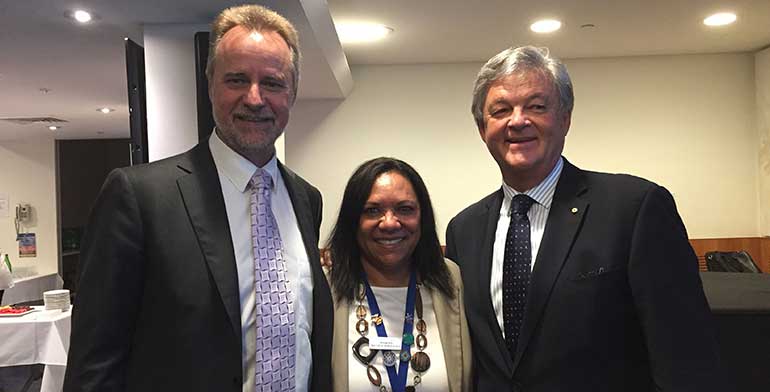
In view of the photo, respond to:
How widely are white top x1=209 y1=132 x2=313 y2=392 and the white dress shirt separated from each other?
0.51m

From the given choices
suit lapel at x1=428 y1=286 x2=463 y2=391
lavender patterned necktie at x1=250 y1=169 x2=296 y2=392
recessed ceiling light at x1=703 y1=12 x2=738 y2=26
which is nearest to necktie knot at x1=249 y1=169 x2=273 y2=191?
lavender patterned necktie at x1=250 y1=169 x2=296 y2=392

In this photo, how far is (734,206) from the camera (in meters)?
5.74

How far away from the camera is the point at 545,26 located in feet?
14.7

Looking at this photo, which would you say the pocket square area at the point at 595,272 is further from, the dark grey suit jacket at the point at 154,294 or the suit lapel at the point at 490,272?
the dark grey suit jacket at the point at 154,294

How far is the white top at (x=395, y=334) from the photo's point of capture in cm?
171

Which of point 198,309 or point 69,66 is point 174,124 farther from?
point 198,309

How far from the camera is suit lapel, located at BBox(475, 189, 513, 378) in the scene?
156 cm

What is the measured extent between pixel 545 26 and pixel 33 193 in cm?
776

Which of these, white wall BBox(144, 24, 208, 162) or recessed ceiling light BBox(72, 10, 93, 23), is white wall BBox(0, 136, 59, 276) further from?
white wall BBox(144, 24, 208, 162)

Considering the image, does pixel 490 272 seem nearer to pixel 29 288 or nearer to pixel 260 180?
pixel 260 180

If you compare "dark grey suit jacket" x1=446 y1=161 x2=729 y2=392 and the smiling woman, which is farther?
the smiling woman

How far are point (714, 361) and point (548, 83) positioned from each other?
32.2 inches

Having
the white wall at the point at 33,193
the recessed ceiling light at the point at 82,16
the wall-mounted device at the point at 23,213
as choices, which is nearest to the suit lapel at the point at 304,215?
the recessed ceiling light at the point at 82,16

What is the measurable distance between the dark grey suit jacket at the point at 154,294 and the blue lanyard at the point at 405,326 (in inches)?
19.9
